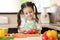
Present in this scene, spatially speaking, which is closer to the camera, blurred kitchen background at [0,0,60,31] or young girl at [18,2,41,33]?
young girl at [18,2,41,33]

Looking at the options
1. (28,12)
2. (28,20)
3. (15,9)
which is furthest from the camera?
(15,9)

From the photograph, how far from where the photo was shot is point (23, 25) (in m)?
1.80

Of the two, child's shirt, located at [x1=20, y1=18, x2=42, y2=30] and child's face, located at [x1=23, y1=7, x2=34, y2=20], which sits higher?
child's face, located at [x1=23, y1=7, x2=34, y2=20]

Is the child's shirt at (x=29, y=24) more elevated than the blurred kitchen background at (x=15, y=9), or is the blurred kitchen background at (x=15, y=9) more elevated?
the blurred kitchen background at (x=15, y=9)

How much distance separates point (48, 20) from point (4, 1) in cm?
79

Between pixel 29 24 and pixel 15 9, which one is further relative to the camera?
pixel 15 9

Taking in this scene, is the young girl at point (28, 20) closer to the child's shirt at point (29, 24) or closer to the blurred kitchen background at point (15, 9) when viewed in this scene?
the child's shirt at point (29, 24)

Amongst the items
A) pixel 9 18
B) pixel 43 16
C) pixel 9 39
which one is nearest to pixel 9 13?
pixel 9 18

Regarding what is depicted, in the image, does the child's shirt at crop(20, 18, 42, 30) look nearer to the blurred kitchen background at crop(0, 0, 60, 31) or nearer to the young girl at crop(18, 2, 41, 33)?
the young girl at crop(18, 2, 41, 33)

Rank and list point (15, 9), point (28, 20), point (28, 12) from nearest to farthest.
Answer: point (28, 12) → point (28, 20) → point (15, 9)

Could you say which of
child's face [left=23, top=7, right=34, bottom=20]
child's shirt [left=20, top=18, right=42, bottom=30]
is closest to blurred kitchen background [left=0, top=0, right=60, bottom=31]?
child's shirt [left=20, top=18, right=42, bottom=30]

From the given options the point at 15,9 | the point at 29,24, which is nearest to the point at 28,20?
the point at 29,24

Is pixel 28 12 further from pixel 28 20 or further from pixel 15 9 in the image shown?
pixel 15 9

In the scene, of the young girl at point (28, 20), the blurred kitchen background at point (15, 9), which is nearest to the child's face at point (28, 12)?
the young girl at point (28, 20)
